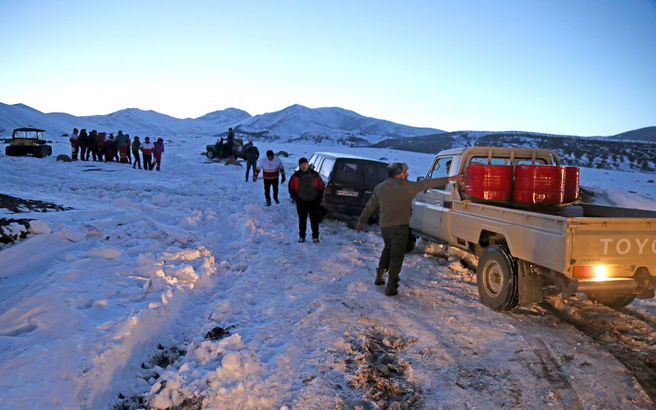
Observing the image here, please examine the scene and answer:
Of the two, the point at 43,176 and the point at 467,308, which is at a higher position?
the point at 43,176

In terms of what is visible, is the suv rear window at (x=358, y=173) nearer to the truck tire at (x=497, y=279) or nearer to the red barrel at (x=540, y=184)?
the red barrel at (x=540, y=184)

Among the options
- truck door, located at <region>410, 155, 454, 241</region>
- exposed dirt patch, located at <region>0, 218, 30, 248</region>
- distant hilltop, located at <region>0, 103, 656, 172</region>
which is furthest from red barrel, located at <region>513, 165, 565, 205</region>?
distant hilltop, located at <region>0, 103, 656, 172</region>

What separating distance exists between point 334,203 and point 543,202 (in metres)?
5.19

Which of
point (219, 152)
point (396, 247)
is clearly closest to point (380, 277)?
point (396, 247)

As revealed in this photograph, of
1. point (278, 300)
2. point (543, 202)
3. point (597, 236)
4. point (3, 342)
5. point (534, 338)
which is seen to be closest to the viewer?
point (3, 342)

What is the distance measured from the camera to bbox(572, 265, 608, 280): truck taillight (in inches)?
159

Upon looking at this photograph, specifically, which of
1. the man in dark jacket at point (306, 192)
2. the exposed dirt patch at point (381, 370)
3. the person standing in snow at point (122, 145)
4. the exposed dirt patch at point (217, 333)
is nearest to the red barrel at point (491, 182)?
the exposed dirt patch at point (381, 370)

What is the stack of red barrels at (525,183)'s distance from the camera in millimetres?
5430

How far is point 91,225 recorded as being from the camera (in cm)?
652

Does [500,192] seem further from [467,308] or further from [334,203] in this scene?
[334,203]

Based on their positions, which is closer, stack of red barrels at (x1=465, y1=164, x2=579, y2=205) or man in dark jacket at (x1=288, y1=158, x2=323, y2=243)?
stack of red barrels at (x1=465, y1=164, x2=579, y2=205)

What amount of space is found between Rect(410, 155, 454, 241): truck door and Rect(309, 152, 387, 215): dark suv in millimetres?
2322

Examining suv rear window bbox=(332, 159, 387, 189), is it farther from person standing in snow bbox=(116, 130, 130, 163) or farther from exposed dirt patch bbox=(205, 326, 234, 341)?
person standing in snow bbox=(116, 130, 130, 163)

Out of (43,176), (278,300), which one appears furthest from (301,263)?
(43,176)
